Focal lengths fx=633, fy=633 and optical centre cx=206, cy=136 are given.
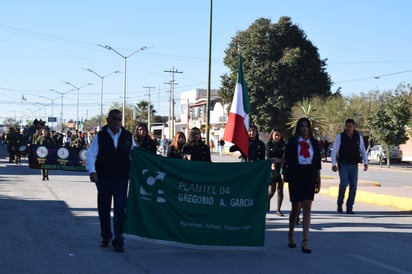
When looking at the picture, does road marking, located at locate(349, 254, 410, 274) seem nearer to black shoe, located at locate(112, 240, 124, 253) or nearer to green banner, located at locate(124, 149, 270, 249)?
green banner, located at locate(124, 149, 270, 249)

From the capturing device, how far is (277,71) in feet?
184

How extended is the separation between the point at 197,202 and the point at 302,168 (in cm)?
156

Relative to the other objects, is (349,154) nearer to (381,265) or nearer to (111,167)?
(381,265)

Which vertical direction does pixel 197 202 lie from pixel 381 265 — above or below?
above

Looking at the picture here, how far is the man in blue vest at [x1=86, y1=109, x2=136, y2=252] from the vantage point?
848cm

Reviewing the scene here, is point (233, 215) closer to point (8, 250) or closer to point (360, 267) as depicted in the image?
point (360, 267)

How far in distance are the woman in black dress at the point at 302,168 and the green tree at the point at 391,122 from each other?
33.5 m

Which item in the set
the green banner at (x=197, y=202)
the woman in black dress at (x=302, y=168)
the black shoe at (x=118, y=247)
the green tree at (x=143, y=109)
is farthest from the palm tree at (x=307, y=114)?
the green tree at (x=143, y=109)

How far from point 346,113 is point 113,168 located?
46.3 metres

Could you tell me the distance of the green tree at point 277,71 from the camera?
2202 inches

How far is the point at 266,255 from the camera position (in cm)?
842

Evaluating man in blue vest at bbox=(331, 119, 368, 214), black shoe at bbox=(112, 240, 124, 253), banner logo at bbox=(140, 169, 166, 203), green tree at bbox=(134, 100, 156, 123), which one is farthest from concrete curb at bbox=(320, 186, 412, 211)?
green tree at bbox=(134, 100, 156, 123)

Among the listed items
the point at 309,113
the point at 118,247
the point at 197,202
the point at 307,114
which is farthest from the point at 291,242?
the point at 309,113

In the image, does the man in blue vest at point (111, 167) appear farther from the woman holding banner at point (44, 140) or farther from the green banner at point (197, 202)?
the woman holding banner at point (44, 140)
